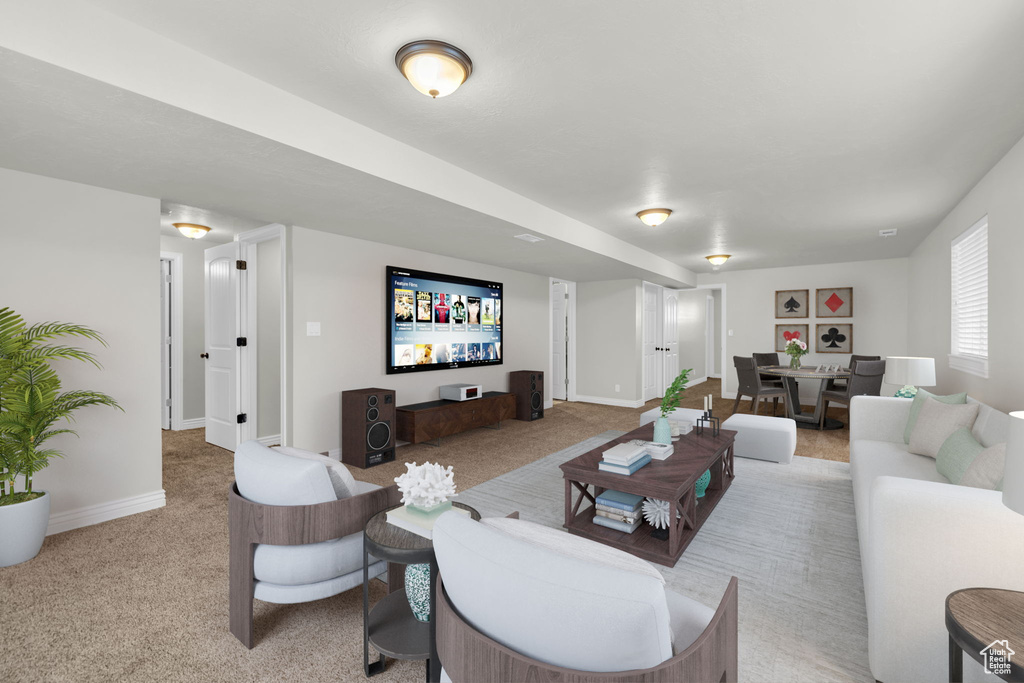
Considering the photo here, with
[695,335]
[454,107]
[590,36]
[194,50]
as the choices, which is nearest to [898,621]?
[590,36]

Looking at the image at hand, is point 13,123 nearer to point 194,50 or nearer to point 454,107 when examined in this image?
point 194,50

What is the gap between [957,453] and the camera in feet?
7.57

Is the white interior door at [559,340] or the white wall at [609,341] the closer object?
the white wall at [609,341]

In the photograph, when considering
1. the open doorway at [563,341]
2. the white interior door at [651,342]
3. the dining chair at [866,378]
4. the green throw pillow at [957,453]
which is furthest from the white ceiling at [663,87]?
the open doorway at [563,341]

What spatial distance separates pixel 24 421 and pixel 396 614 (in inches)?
90.4

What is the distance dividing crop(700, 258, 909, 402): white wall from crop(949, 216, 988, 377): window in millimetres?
1993

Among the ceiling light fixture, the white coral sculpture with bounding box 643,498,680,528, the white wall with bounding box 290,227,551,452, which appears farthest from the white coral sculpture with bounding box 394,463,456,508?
the ceiling light fixture

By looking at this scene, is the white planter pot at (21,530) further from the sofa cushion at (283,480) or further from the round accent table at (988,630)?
the round accent table at (988,630)

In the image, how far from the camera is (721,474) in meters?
3.51

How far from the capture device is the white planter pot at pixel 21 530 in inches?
94.3

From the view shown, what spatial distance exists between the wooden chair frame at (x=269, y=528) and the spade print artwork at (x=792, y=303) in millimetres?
7831

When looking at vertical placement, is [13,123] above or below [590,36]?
below

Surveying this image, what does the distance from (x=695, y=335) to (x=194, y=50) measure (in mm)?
11230

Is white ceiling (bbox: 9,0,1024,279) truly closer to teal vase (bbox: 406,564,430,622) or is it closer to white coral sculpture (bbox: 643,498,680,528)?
teal vase (bbox: 406,564,430,622)
